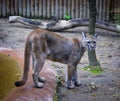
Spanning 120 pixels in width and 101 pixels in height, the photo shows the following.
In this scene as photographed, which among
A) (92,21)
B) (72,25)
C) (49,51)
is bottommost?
(72,25)

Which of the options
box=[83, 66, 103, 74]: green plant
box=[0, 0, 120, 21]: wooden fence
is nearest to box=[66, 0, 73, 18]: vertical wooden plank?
box=[0, 0, 120, 21]: wooden fence

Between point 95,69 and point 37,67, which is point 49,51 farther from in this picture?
point 95,69

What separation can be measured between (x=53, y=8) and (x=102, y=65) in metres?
6.90

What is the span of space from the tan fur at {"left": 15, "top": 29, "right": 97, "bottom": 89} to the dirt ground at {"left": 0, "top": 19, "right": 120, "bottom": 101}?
37 cm

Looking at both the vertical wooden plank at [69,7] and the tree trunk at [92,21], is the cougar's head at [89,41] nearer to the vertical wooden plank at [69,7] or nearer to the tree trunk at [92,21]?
the tree trunk at [92,21]

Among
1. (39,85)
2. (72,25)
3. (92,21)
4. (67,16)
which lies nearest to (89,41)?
(39,85)

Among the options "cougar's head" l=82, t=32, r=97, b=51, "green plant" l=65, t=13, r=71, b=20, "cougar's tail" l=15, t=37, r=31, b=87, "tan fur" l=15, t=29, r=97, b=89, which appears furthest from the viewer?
"green plant" l=65, t=13, r=71, b=20

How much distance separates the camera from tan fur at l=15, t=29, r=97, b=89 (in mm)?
6848

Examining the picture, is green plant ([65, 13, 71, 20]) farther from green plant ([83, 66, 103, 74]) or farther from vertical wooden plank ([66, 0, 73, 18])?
green plant ([83, 66, 103, 74])

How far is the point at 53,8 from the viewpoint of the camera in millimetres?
16109

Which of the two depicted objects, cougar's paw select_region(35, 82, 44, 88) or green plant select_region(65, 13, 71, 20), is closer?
cougar's paw select_region(35, 82, 44, 88)

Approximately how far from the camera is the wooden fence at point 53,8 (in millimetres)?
16016

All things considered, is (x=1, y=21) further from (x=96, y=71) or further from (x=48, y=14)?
(x=96, y=71)

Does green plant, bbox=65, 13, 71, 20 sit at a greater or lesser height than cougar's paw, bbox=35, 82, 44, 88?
greater
